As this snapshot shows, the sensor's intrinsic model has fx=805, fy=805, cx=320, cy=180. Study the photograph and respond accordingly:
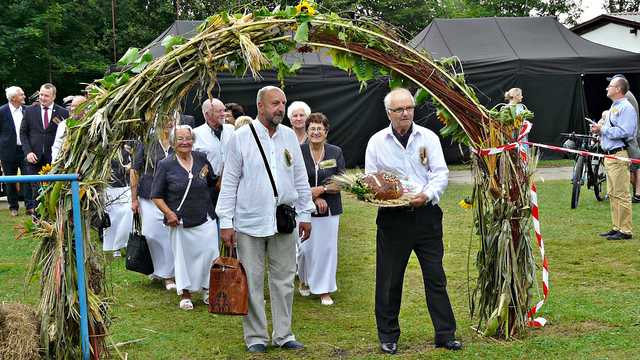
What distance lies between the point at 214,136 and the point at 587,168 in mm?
7847

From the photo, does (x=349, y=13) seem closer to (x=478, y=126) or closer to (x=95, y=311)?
(x=478, y=126)

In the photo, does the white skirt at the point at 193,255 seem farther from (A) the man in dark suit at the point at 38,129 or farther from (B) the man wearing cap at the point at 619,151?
(A) the man in dark suit at the point at 38,129

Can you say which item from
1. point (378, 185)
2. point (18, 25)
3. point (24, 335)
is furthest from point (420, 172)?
point (18, 25)

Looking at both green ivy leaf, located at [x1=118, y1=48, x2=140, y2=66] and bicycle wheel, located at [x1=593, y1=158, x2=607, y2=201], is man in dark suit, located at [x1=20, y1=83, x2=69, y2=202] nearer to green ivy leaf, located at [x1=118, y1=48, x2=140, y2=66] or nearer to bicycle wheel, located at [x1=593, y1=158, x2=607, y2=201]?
green ivy leaf, located at [x1=118, y1=48, x2=140, y2=66]

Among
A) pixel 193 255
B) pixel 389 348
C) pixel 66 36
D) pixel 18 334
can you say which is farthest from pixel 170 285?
pixel 66 36

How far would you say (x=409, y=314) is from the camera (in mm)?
7715

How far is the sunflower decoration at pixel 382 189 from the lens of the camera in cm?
616

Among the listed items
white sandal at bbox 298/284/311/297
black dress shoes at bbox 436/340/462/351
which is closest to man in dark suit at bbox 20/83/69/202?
white sandal at bbox 298/284/311/297

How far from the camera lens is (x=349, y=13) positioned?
6430mm

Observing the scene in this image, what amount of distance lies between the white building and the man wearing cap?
64.0 ft

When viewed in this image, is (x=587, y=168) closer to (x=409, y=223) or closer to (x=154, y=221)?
(x=154, y=221)

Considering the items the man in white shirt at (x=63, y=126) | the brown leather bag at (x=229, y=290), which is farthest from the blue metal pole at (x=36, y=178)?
the brown leather bag at (x=229, y=290)

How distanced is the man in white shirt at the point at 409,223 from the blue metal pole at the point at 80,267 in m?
2.30

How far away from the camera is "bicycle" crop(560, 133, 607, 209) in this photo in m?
13.6
